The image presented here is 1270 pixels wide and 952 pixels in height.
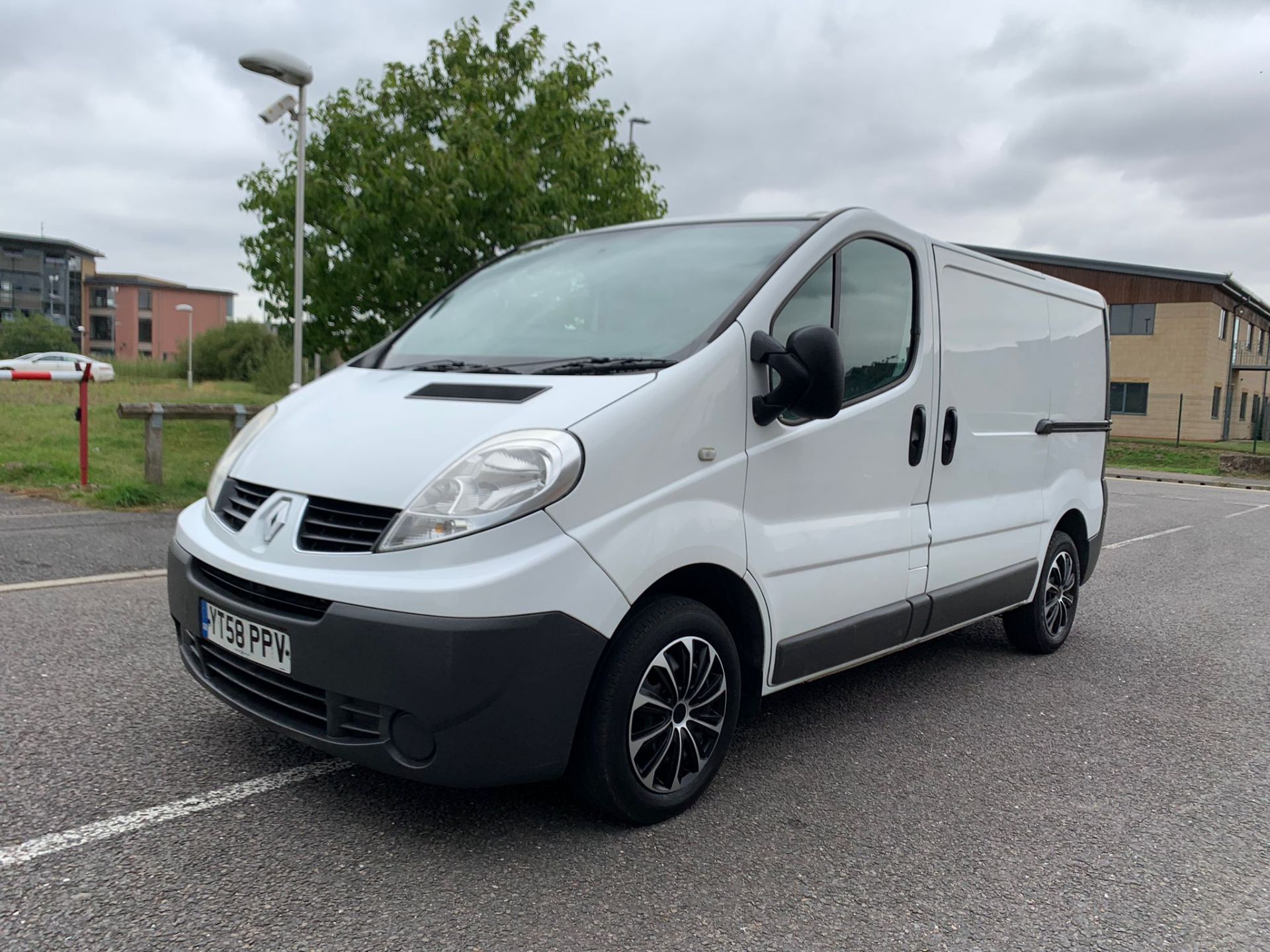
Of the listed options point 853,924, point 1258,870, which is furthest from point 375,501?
point 1258,870

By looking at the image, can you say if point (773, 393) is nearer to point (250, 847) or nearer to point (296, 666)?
point (296, 666)

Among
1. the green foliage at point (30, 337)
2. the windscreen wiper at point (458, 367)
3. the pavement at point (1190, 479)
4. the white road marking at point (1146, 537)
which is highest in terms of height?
the green foliage at point (30, 337)

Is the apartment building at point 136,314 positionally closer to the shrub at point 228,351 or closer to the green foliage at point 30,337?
the green foliage at point 30,337

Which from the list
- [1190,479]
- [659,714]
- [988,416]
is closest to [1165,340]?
[1190,479]

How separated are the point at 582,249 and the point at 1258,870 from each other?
3.04 meters

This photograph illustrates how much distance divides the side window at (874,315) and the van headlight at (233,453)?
1.94 metres

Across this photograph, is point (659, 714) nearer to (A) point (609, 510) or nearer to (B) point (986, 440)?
(A) point (609, 510)

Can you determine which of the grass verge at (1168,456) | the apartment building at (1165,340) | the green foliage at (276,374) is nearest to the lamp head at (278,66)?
the green foliage at (276,374)

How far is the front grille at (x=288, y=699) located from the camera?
102 inches

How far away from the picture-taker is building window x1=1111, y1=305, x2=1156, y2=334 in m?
36.4

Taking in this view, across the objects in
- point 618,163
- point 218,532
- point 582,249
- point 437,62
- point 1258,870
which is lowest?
point 1258,870

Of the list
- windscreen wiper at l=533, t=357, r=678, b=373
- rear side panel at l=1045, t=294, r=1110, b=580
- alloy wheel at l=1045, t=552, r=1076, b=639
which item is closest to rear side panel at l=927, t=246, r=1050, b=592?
rear side panel at l=1045, t=294, r=1110, b=580

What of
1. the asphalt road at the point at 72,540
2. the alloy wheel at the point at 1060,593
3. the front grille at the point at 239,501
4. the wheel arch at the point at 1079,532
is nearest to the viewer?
the front grille at the point at 239,501

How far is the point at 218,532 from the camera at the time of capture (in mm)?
3021
